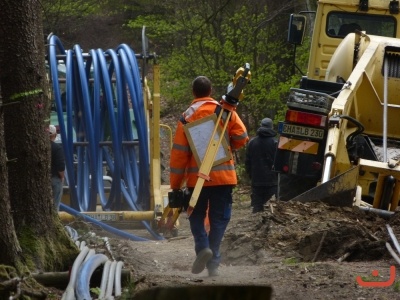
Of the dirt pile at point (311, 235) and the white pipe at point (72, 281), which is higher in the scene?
the white pipe at point (72, 281)

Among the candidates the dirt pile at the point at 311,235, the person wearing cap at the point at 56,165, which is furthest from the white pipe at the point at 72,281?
the person wearing cap at the point at 56,165

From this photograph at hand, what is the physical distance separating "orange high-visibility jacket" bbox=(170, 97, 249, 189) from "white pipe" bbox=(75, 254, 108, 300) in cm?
214

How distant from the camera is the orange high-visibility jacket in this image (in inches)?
327

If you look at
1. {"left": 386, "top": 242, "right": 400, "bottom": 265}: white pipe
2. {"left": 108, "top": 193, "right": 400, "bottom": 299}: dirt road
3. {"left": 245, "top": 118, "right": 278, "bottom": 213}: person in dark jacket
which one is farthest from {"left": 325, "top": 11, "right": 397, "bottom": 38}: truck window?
{"left": 386, "top": 242, "right": 400, "bottom": 265}: white pipe

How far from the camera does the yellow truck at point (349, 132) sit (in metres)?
9.48

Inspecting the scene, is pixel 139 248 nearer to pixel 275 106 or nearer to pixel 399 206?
pixel 399 206

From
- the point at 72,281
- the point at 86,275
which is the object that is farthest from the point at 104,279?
the point at 72,281

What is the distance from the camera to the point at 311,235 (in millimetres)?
8883

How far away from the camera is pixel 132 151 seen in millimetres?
13719

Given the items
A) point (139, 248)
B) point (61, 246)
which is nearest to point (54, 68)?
point (139, 248)

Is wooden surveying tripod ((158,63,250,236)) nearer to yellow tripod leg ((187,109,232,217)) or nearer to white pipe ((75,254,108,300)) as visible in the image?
yellow tripod leg ((187,109,232,217))

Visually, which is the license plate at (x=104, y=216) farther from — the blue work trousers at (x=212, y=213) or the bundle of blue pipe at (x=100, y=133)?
the blue work trousers at (x=212, y=213)

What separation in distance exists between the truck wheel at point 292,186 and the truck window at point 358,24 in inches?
126

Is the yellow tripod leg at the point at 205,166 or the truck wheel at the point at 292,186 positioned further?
the truck wheel at the point at 292,186
